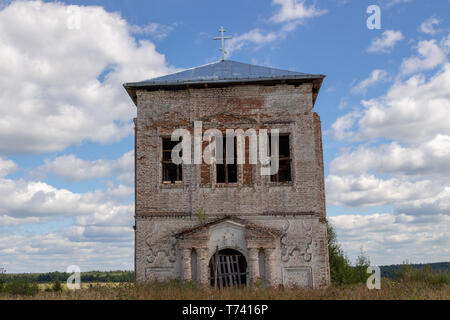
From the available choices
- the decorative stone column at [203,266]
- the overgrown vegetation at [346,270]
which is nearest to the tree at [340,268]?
the overgrown vegetation at [346,270]

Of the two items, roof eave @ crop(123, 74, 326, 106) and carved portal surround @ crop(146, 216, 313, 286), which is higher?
roof eave @ crop(123, 74, 326, 106)

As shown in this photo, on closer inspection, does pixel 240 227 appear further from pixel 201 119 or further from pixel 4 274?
pixel 4 274

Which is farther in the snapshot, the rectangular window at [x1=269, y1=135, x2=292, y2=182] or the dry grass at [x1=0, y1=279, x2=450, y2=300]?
the rectangular window at [x1=269, y1=135, x2=292, y2=182]

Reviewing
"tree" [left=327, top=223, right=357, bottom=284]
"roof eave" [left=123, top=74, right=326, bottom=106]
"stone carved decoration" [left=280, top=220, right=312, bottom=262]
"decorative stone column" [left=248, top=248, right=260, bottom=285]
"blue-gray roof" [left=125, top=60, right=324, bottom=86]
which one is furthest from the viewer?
"tree" [left=327, top=223, right=357, bottom=284]

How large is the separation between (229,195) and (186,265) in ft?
8.53

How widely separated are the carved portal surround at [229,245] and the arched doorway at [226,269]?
0.25 meters

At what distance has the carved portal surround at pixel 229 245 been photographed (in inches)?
581

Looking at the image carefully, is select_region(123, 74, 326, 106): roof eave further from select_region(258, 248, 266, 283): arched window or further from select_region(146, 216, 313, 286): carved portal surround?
select_region(258, 248, 266, 283): arched window

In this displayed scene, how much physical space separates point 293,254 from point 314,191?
82.6 inches

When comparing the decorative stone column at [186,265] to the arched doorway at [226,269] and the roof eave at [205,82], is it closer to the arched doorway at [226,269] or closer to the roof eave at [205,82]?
the arched doorway at [226,269]

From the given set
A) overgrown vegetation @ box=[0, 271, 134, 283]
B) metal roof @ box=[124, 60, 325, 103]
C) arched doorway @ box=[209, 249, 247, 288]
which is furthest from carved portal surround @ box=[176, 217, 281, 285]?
metal roof @ box=[124, 60, 325, 103]

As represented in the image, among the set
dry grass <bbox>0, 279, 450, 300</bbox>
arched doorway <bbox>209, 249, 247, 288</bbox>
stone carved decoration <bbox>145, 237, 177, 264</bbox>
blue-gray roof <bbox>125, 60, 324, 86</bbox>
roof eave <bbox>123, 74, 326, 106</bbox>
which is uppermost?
blue-gray roof <bbox>125, 60, 324, 86</bbox>

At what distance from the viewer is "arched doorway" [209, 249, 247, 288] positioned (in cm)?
1488

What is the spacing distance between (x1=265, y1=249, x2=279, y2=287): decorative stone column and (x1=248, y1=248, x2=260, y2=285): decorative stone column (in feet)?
1.00
